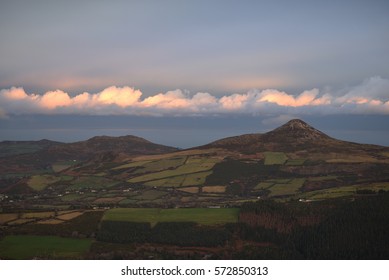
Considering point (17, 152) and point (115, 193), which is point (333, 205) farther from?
point (17, 152)

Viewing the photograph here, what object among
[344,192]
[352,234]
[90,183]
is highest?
[352,234]

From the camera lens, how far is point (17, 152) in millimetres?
140625

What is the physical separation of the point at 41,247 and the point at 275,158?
5918 cm

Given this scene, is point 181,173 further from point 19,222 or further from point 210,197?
point 19,222

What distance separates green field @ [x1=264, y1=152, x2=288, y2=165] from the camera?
77.9m

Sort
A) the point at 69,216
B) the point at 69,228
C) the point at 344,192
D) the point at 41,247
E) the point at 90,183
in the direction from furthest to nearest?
1. the point at 90,183
2. the point at 344,192
3. the point at 69,216
4. the point at 69,228
5. the point at 41,247

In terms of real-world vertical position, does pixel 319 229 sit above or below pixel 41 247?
above

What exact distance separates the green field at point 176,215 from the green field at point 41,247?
573 centimetres

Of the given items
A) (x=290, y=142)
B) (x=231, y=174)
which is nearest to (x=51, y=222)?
(x=231, y=174)

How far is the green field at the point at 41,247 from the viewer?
25.9 m

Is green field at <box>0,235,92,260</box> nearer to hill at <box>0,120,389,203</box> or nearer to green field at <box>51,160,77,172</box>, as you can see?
hill at <box>0,120,389,203</box>

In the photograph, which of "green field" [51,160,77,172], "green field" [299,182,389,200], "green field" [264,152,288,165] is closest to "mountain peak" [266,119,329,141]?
"green field" [264,152,288,165]

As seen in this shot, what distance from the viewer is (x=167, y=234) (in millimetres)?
32500
